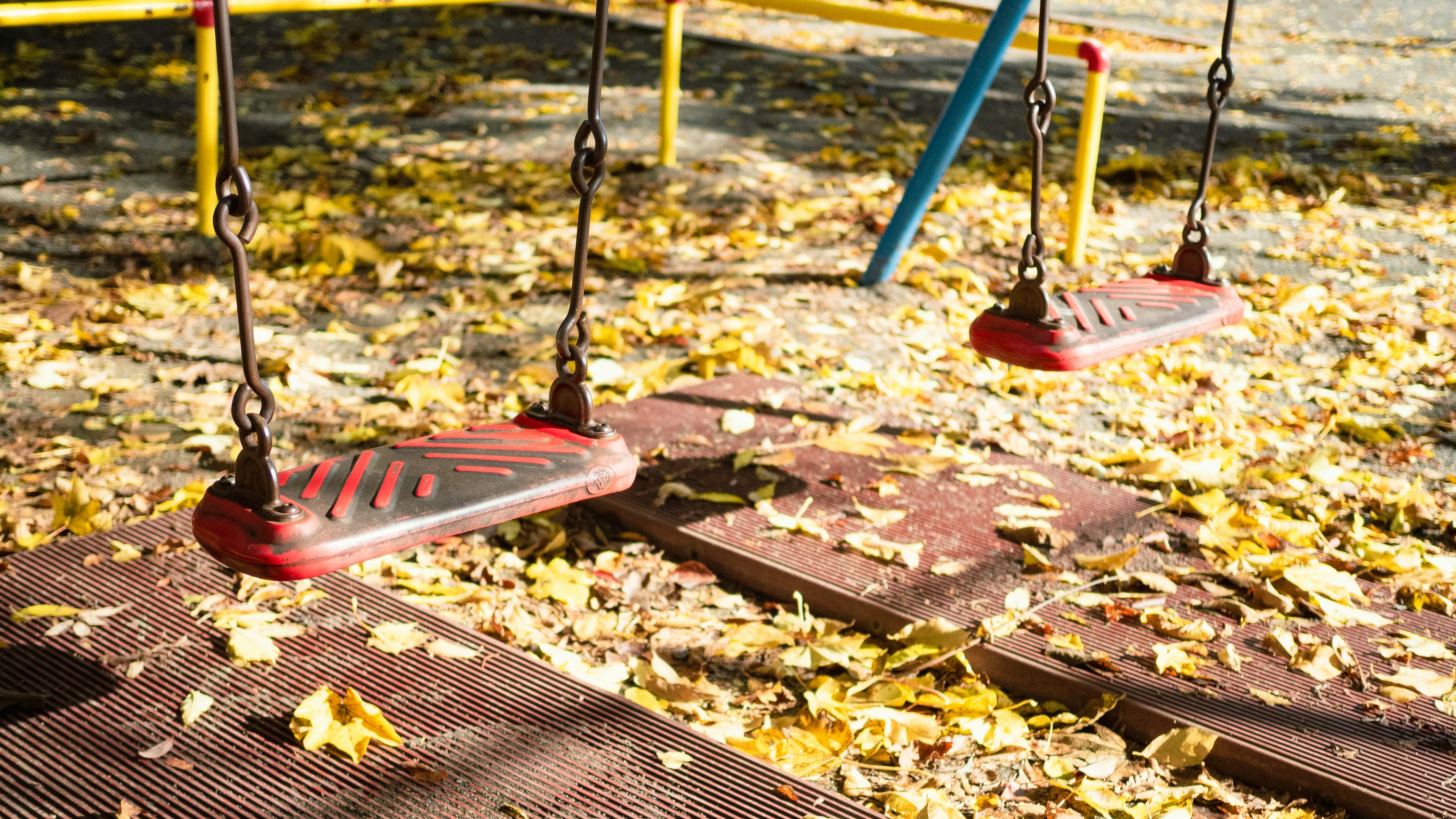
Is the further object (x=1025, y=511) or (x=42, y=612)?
(x=1025, y=511)

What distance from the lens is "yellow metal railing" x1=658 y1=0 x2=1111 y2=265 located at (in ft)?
13.8

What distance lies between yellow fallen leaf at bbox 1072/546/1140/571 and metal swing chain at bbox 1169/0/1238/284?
0.67 m

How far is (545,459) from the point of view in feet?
6.45

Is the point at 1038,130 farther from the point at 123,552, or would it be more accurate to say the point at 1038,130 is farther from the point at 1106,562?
the point at 123,552

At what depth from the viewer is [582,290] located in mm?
1916

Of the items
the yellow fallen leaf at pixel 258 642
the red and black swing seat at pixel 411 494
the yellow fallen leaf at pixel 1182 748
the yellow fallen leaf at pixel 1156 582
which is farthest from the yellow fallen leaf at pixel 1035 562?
the yellow fallen leaf at pixel 258 642

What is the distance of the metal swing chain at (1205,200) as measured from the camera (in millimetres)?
2545

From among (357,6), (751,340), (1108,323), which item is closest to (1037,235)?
(1108,323)

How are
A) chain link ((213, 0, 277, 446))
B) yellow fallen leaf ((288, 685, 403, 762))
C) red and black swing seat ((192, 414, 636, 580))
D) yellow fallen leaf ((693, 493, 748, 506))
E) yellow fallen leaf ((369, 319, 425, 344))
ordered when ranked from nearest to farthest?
chain link ((213, 0, 277, 446)) < red and black swing seat ((192, 414, 636, 580)) < yellow fallen leaf ((288, 685, 403, 762)) < yellow fallen leaf ((693, 493, 748, 506)) < yellow fallen leaf ((369, 319, 425, 344))

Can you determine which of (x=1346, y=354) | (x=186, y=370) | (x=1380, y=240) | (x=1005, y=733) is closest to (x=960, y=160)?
(x=1380, y=240)

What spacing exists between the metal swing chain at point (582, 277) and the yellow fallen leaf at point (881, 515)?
0.89 m

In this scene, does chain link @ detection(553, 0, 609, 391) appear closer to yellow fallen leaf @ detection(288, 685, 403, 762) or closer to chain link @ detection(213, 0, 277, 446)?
chain link @ detection(213, 0, 277, 446)

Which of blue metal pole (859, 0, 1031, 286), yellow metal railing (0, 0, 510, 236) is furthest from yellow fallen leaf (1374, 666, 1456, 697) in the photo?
yellow metal railing (0, 0, 510, 236)

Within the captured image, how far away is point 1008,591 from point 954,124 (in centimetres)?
205
